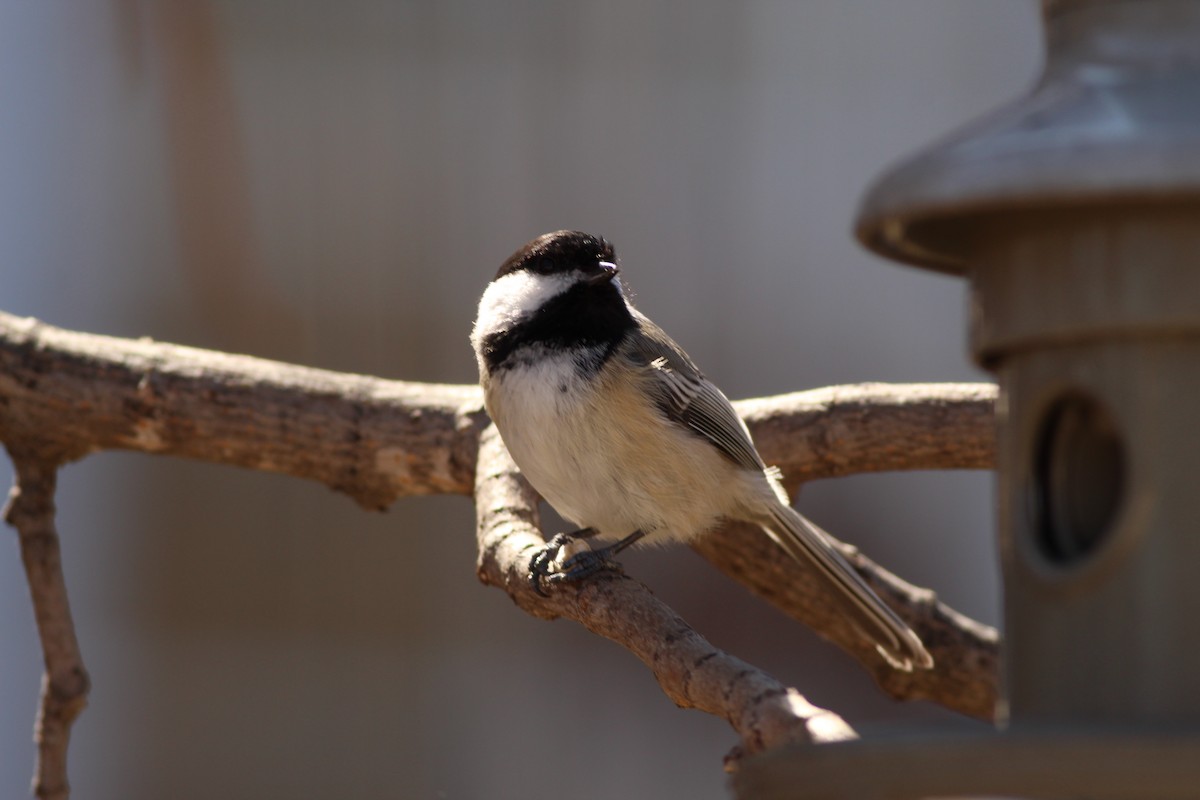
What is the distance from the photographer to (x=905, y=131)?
636cm

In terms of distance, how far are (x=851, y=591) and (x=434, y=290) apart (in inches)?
131

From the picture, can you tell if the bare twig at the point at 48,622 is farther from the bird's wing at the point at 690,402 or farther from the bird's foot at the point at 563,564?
the bird's wing at the point at 690,402

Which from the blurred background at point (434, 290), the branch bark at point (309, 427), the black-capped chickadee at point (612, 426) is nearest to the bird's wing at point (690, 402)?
the black-capped chickadee at point (612, 426)

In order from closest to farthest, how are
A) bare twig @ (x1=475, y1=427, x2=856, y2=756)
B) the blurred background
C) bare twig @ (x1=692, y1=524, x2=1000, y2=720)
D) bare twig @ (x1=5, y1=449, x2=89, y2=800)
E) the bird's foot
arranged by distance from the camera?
1. bare twig @ (x1=475, y1=427, x2=856, y2=756)
2. the bird's foot
3. bare twig @ (x1=5, y1=449, x2=89, y2=800)
4. bare twig @ (x1=692, y1=524, x2=1000, y2=720)
5. the blurred background

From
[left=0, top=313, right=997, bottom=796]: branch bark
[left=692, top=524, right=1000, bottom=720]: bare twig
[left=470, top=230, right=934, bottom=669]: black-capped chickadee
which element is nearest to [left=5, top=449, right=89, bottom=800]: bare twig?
[left=0, top=313, right=997, bottom=796]: branch bark

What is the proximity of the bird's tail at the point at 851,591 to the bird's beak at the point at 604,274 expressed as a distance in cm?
65

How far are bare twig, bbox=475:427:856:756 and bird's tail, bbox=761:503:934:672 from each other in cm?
61

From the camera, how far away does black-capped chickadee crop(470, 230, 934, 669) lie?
2834mm

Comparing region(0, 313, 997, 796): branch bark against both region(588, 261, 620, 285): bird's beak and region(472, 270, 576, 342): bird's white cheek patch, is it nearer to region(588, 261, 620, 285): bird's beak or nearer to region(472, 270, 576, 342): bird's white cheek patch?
region(472, 270, 576, 342): bird's white cheek patch

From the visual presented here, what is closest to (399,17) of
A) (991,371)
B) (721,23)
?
(721,23)

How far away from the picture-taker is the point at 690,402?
3.07m

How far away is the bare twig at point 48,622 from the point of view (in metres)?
2.94

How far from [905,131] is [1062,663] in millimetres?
5350

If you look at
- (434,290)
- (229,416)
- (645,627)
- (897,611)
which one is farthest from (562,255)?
(434,290)
